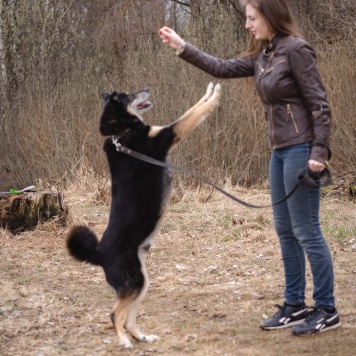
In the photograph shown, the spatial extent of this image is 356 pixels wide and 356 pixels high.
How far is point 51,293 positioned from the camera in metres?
5.64

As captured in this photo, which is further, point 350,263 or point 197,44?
point 197,44

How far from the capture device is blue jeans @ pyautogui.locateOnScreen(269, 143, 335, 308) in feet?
12.6

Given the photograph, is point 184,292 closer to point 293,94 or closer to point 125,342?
point 125,342

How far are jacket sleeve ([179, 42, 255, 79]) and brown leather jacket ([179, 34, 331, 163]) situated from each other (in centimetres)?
18

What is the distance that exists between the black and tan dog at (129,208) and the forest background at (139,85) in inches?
244

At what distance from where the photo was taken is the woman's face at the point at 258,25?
12.6ft

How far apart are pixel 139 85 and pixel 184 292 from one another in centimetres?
775

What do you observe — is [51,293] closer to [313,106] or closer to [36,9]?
[313,106]

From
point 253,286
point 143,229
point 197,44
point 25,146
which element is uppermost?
point 197,44

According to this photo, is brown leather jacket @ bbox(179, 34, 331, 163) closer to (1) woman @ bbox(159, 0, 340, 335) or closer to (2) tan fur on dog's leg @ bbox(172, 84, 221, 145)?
(1) woman @ bbox(159, 0, 340, 335)

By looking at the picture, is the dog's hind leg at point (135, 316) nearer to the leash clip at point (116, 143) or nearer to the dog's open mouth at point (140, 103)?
the leash clip at point (116, 143)

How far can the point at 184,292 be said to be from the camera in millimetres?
5461

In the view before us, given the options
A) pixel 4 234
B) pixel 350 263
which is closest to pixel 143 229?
pixel 350 263

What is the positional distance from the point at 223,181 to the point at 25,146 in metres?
4.51
